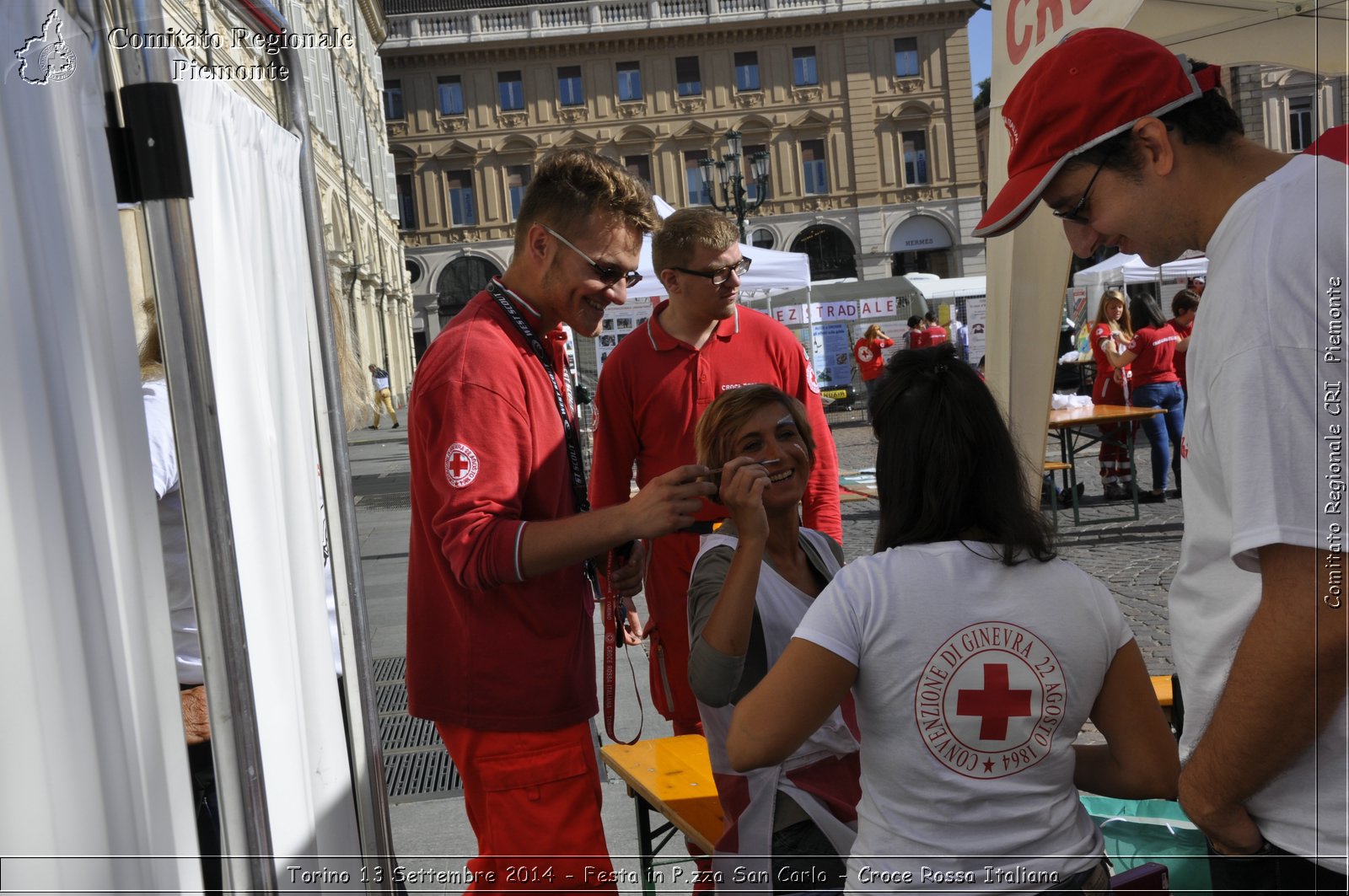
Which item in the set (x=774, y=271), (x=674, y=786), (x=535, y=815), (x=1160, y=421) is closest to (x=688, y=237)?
(x=674, y=786)

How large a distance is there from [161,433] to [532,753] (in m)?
0.92

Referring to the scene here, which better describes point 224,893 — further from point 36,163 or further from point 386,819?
point 36,163

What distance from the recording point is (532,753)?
2234 millimetres

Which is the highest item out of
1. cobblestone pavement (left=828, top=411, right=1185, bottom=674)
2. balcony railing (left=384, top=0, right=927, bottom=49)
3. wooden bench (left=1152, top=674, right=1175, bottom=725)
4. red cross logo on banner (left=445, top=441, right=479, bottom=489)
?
balcony railing (left=384, top=0, right=927, bottom=49)

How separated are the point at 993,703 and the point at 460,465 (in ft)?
3.31

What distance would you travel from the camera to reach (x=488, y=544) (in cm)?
208

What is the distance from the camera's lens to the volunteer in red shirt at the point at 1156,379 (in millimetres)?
9852

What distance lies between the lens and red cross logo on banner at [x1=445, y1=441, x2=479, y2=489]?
212 centimetres

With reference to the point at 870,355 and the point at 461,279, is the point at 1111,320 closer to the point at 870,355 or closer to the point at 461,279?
the point at 870,355

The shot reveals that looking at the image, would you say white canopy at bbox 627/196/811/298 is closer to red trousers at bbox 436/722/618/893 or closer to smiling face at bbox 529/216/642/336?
smiling face at bbox 529/216/642/336

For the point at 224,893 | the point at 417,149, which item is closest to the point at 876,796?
the point at 224,893

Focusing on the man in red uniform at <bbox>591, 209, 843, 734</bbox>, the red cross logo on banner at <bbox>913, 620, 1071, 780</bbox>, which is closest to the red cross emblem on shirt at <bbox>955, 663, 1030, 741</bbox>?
the red cross logo on banner at <bbox>913, 620, 1071, 780</bbox>

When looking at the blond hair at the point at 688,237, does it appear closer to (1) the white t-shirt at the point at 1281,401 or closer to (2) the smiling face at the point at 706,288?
(2) the smiling face at the point at 706,288

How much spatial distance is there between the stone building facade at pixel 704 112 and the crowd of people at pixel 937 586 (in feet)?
164
